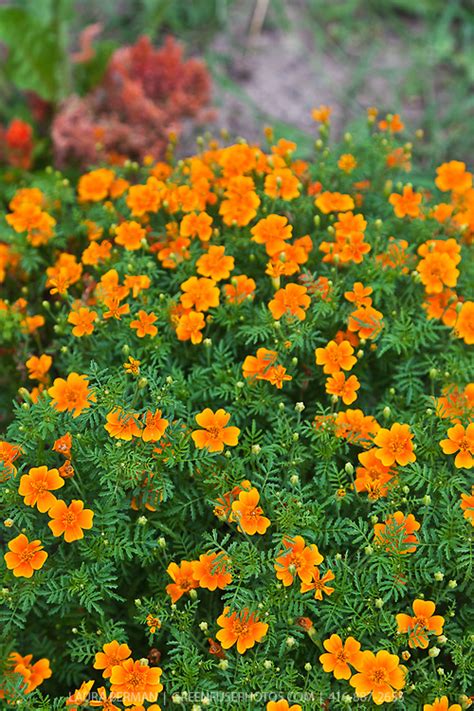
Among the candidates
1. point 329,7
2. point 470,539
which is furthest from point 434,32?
point 470,539

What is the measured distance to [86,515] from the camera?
2.30 metres

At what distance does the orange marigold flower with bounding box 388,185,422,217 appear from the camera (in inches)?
120

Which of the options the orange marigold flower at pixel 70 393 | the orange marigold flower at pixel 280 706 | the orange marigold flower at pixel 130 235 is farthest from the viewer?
the orange marigold flower at pixel 130 235

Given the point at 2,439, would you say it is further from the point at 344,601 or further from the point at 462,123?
the point at 462,123

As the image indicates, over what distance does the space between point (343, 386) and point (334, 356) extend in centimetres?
11

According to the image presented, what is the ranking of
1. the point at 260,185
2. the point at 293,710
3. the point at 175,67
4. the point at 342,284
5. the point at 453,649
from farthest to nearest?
the point at 175,67
the point at 260,185
the point at 342,284
the point at 453,649
the point at 293,710

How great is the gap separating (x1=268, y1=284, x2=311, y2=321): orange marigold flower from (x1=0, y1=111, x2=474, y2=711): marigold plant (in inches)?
0.5

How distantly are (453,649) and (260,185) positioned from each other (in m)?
1.97

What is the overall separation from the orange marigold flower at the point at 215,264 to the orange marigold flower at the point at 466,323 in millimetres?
870

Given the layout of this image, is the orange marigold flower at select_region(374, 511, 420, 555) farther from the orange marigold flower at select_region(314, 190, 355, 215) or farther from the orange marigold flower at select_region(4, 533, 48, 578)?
the orange marigold flower at select_region(314, 190, 355, 215)

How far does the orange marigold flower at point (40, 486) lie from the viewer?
231 cm

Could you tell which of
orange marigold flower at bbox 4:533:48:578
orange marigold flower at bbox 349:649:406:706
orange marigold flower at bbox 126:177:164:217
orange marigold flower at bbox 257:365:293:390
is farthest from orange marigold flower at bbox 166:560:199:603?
orange marigold flower at bbox 126:177:164:217

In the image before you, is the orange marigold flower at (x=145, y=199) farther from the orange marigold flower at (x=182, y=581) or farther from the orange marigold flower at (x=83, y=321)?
the orange marigold flower at (x=182, y=581)

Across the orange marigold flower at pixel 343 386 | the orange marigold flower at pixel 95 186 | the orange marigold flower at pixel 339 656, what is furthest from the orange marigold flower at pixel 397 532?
the orange marigold flower at pixel 95 186
